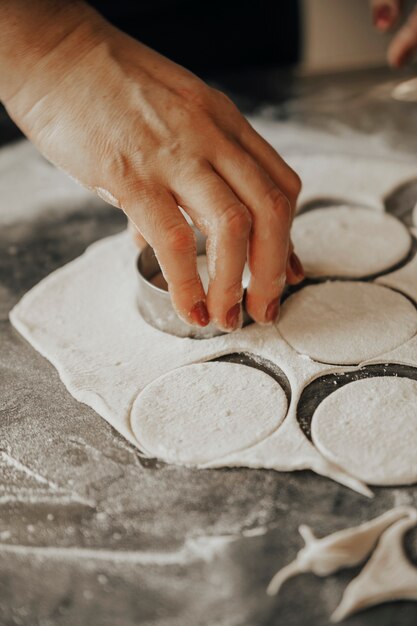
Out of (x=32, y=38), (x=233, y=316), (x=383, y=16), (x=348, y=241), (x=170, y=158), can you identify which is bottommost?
(x=348, y=241)

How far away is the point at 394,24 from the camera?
68.7 inches

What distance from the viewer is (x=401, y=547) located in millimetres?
801

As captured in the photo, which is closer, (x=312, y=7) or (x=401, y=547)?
(x=401, y=547)

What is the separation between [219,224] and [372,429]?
385mm

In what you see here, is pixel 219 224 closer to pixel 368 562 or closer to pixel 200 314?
Result: pixel 200 314

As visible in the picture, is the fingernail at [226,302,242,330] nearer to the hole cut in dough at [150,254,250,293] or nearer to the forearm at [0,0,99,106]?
the hole cut in dough at [150,254,250,293]

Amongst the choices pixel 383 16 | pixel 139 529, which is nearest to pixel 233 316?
pixel 139 529

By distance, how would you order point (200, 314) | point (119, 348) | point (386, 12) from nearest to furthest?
point (200, 314)
point (119, 348)
point (386, 12)

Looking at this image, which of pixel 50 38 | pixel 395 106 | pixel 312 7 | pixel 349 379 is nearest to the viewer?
pixel 349 379

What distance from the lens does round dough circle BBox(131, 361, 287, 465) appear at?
0.95m

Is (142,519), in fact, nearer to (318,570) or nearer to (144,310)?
(318,570)

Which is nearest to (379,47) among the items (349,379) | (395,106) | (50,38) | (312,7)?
(312,7)

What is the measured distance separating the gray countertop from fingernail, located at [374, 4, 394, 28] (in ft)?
4.33

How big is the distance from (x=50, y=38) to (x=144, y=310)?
526 millimetres
